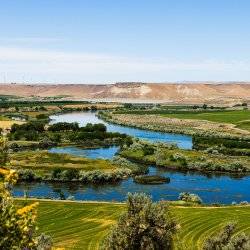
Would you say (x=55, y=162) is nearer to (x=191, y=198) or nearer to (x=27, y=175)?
(x=27, y=175)

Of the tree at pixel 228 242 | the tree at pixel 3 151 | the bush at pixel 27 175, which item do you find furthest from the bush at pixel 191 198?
the tree at pixel 3 151

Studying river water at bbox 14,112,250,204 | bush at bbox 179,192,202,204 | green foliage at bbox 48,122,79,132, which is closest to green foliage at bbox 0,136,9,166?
bush at bbox 179,192,202,204

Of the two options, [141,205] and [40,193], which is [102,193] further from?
[141,205]

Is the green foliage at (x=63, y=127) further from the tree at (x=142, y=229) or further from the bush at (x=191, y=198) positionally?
the tree at (x=142, y=229)

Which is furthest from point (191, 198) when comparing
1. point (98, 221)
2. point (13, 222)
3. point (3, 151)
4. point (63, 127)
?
point (63, 127)

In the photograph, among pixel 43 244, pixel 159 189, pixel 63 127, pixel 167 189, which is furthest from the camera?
pixel 63 127

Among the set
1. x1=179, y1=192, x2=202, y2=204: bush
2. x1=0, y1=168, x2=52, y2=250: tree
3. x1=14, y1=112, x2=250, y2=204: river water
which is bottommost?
x1=14, y1=112, x2=250, y2=204: river water

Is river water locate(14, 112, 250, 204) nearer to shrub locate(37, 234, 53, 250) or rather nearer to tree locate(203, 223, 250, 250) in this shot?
tree locate(203, 223, 250, 250)

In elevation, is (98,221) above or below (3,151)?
below
